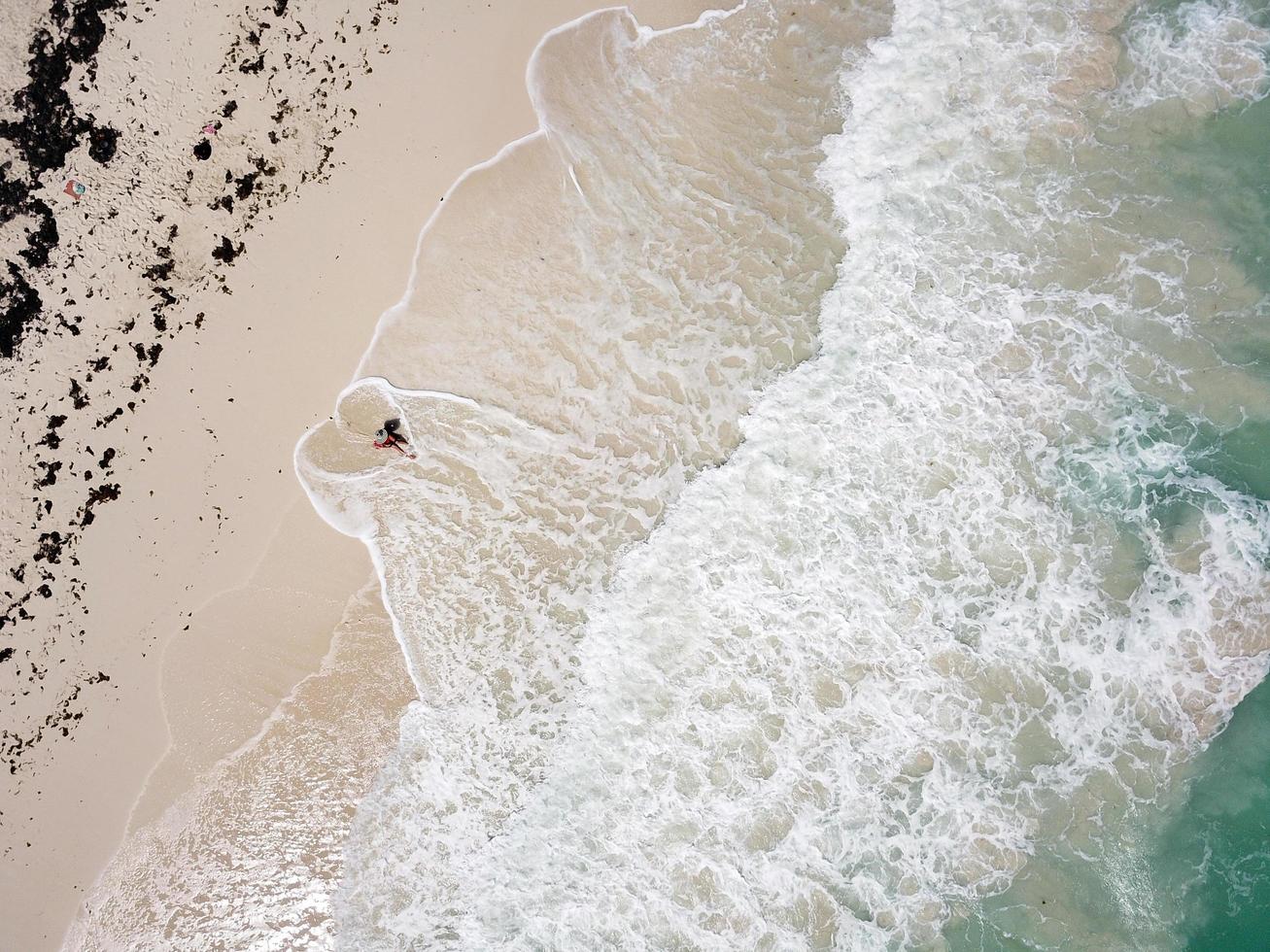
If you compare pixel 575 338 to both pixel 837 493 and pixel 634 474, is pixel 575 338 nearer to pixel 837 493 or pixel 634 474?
pixel 634 474

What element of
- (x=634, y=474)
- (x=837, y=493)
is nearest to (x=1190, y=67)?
(x=837, y=493)

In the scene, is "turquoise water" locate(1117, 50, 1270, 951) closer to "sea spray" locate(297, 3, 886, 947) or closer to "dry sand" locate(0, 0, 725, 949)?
"sea spray" locate(297, 3, 886, 947)

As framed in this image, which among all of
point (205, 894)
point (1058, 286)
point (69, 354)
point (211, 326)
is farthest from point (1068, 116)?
point (205, 894)

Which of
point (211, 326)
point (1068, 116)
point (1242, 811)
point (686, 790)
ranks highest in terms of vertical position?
point (211, 326)

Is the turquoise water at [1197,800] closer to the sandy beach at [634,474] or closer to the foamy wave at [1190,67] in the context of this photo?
the sandy beach at [634,474]

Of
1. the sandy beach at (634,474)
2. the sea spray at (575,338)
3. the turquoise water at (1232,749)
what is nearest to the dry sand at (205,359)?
the sandy beach at (634,474)

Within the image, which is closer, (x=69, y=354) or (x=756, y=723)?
(x=756, y=723)

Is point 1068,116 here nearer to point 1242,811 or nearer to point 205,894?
point 1242,811

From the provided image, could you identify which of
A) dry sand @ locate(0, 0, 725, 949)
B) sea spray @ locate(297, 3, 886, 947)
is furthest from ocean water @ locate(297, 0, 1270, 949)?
dry sand @ locate(0, 0, 725, 949)
